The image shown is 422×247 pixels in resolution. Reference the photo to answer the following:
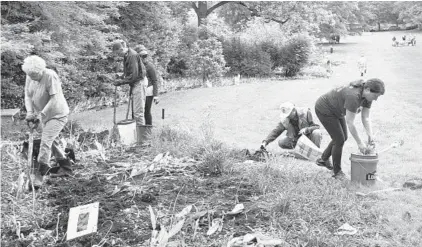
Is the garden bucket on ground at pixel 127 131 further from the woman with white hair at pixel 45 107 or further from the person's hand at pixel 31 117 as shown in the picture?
the person's hand at pixel 31 117

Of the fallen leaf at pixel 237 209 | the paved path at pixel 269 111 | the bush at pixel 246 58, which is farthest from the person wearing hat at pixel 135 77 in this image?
the bush at pixel 246 58

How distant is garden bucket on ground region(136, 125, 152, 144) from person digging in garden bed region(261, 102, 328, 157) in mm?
1735

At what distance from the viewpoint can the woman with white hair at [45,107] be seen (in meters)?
4.85

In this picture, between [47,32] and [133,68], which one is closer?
[133,68]

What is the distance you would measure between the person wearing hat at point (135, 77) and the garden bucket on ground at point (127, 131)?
34 centimetres

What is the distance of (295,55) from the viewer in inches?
794

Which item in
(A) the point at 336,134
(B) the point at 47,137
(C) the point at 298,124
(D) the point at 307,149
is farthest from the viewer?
(C) the point at 298,124

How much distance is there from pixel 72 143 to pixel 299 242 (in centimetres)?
389

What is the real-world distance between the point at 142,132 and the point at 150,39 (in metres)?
8.12

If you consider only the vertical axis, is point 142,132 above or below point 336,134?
below

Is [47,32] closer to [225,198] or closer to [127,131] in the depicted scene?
[127,131]

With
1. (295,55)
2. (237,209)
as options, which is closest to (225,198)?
(237,209)

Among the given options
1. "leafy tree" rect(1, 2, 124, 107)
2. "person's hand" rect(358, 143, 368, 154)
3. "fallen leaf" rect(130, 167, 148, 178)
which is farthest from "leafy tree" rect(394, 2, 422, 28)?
"fallen leaf" rect(130, 167, 148, 178)

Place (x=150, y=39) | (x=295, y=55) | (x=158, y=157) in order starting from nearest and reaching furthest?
(x=158, y=157) → (x=150, y=39) → (x=295, y=55)
